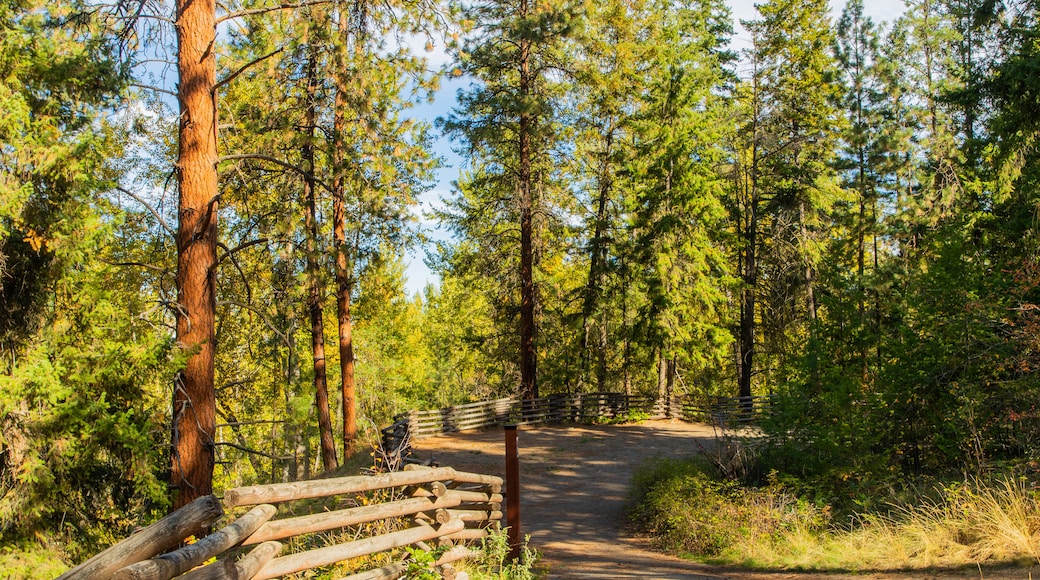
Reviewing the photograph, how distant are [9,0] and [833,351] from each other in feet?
47.5

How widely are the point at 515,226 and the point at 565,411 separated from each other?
8.50 m

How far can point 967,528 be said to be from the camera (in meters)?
7.86

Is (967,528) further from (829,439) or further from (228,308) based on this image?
(228,308)

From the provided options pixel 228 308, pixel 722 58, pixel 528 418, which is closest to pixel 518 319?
pixel 528 418

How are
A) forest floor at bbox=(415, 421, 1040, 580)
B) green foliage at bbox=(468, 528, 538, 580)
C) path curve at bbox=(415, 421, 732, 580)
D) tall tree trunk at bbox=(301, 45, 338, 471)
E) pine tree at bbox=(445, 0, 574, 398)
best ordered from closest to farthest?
1. green foliage at bbox=(468, 528, 538, 580)
2. forest floor at bbox=(415, 421, 1040, 580)
3. path curve at bbox=(415, 421, 732, 580)
4. tall tree trunk at bbox=(301, 45, 338, 471)
5. pine tree at bbox=(445, 0, 574, 398)

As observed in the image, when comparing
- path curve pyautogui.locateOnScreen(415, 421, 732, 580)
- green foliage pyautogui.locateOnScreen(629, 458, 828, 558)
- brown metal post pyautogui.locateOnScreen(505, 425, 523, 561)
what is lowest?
path curve pyautogui.locateOnScreen(415, 421, 732, 580)

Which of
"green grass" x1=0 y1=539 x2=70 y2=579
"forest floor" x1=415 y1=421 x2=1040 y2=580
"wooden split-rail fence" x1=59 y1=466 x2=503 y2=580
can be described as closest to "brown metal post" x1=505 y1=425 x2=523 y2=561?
"wooden split-rail fence" x1=59 y1=466 x2=503 y2=580

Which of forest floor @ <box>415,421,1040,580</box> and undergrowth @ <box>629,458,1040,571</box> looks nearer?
undergrowth @ <box>629,458,1040,571</box>

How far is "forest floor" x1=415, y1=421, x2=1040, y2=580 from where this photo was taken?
9180 millimetres

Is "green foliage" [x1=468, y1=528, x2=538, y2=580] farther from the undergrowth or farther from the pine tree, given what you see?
the pine tree

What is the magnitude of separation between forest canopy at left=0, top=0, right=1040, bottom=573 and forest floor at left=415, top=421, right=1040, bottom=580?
8.96ft

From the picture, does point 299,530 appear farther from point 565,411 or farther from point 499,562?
point 565,411

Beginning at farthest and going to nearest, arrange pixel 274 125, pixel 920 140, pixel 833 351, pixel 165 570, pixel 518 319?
1. pixel 518 319
2. pixel 920 140
3. pixel 274 125
4. pixel 833 351
5. pixel 165 570

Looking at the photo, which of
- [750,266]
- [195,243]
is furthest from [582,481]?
[750,266]
